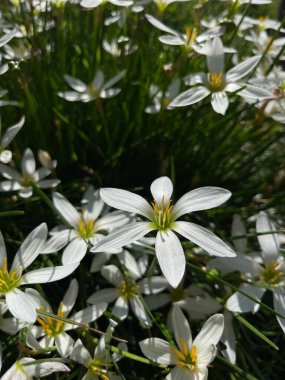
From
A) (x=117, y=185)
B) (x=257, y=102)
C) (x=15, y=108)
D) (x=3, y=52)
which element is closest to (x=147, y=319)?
(x=117, y=185)

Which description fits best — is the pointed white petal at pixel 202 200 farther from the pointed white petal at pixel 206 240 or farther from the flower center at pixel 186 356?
the flower center at pixel 186 356

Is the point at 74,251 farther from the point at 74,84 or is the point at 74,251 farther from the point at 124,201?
the point at 74,84

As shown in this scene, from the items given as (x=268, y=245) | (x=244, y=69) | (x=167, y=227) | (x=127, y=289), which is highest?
(x=244, y=69)

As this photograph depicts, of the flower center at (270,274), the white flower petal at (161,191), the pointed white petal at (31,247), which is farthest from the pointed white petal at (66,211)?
the flower center at (270,274)

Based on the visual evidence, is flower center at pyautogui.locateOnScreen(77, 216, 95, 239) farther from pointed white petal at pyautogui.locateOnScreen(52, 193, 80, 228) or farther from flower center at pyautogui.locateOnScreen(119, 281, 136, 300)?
flower center at pyautogui.locateOnScreen(119, 281, 136, 300)

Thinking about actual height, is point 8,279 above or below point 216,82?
below

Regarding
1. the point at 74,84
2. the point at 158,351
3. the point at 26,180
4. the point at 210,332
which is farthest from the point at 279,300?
the point at 74,84
